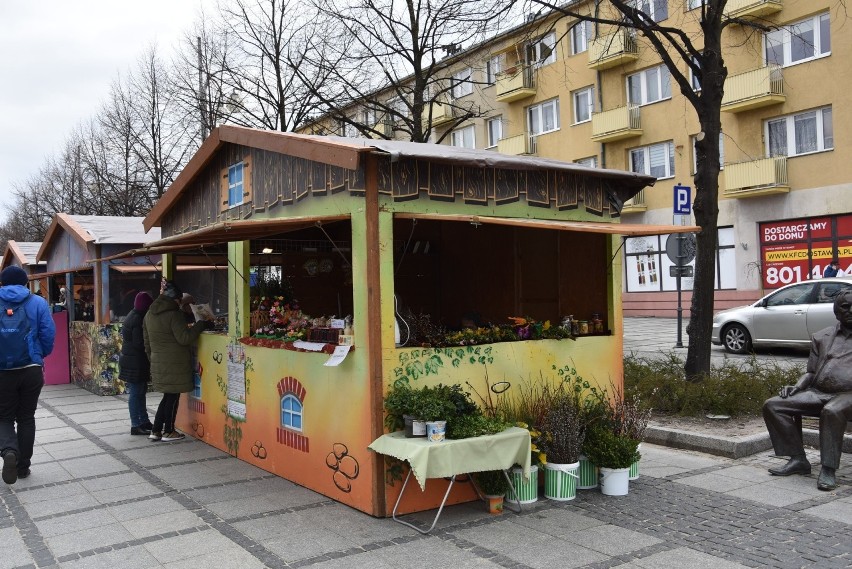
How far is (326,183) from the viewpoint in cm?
631

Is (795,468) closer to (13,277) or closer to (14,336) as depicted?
(14,336)

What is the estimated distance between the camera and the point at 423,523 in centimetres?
547

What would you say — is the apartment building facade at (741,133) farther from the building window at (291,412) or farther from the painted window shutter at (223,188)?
the building window at (291,412)

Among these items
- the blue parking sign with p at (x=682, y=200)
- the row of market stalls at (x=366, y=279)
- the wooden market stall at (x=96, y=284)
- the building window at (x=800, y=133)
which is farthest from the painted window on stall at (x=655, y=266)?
the row of market stalls at (x=366, y=279)

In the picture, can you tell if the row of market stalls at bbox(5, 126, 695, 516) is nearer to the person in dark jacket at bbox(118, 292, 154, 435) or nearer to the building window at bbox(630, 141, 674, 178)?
the person in dark jacket at bbox(118, 292, 154, 435)

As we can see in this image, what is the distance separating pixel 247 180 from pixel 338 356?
9.33ft

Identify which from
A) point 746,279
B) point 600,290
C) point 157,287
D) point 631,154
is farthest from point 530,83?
point 600,290

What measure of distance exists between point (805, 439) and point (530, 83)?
25.9 m

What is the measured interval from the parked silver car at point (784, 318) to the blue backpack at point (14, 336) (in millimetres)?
12508

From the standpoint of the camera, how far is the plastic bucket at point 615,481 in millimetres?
5980

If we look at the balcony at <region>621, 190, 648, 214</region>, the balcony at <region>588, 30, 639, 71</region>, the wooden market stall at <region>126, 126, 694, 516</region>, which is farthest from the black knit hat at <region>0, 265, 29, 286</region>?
the balcony at <region>621, 190, 648, 214</region>

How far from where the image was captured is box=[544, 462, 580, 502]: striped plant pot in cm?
589

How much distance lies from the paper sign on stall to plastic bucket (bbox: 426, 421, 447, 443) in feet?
2.88

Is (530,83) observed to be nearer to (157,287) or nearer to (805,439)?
(157,287)
